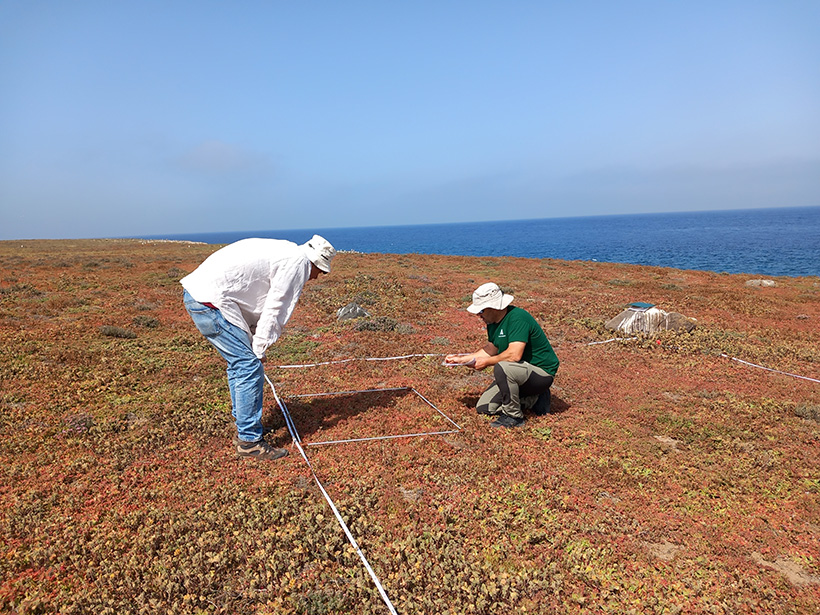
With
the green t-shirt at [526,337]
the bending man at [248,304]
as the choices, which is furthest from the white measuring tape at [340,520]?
the green t-shirt at [526,337]

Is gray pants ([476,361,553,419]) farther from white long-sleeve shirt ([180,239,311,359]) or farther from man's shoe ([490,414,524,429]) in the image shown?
white long-sleeve shirt ([180,239,311,359])

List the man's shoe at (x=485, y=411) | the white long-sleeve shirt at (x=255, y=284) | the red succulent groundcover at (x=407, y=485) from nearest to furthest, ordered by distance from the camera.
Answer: the red succulent groundcover at (x=407, y=485) → the white long-sleeve shirt at (x=255, y=284) → the man's shoe at (x=485, y=411)

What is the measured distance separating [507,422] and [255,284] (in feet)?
13.6

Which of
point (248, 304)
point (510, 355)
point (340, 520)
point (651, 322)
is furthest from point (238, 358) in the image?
point (651, 322)

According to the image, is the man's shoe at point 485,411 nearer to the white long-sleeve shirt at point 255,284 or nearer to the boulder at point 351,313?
the white long-sleeve shirt at point 255,284

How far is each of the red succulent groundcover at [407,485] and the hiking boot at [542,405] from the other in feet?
0.50

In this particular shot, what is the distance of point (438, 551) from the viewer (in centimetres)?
462

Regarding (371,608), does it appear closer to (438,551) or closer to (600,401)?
(438,551)

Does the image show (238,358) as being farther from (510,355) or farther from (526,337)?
(526,337)

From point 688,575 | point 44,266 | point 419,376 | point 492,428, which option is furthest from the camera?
point 44,266

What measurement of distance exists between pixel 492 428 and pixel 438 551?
3.10m

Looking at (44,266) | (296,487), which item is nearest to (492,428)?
(296,487)

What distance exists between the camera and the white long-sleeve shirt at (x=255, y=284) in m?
6.06

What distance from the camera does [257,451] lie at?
21.1 ft
